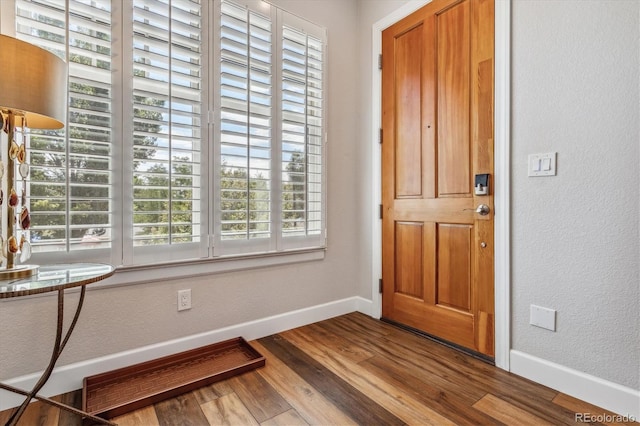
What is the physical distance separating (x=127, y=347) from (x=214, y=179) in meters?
1.06

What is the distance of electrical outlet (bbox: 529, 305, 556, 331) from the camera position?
65.7 inches

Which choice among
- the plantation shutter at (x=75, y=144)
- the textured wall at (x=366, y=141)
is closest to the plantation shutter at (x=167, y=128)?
the plantation shutter at (x=75, y=144)

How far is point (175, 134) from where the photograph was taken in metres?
1.88

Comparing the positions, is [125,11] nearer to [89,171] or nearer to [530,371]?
[89,171]

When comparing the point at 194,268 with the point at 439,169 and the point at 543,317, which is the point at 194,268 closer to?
the point at 439,169

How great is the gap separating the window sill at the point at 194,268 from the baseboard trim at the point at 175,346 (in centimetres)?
39

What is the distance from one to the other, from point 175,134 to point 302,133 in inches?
35.8

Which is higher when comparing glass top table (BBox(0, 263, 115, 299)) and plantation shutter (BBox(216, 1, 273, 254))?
plantation shutter (BBox(216, 1, 273, 254))

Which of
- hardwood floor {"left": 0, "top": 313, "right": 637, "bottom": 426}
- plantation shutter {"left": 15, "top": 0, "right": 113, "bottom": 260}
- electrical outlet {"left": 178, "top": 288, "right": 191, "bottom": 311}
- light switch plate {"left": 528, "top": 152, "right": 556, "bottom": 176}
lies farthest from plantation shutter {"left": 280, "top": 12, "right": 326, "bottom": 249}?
light switch plate {"left": 528, "top": 152, "right": 556, "bottom": 176}

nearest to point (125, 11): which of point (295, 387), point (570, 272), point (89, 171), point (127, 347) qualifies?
point (89, 171)

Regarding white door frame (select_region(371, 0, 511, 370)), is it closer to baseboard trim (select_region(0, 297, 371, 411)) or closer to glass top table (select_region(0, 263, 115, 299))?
baseboard trim (select_region(0, 297, 371, 411))

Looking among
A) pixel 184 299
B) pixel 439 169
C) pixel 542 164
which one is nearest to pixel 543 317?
pixel 542 164

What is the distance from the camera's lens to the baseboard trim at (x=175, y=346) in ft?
5.07

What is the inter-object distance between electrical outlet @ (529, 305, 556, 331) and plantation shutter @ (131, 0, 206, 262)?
6.32 feet
